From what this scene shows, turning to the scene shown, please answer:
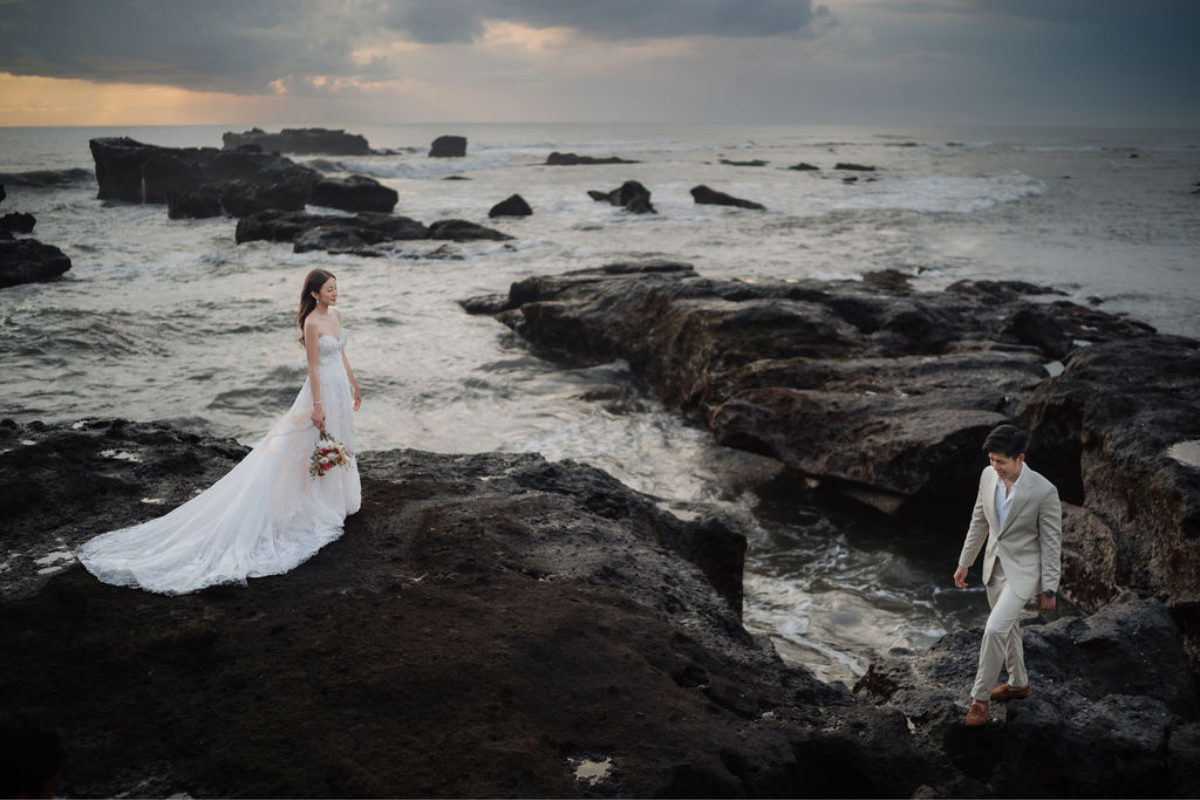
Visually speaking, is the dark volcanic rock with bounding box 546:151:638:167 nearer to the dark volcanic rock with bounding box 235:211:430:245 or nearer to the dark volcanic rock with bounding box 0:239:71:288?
the dark volcanic rock with bounding box 235:211:430:245

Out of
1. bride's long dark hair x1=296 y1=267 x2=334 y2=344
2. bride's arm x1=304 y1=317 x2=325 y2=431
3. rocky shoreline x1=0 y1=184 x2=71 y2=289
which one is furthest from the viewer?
rocky shoreline x1=0 y1=184 x2=71 y2=289

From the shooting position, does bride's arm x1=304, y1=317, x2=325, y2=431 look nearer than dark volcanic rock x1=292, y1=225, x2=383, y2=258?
Yes

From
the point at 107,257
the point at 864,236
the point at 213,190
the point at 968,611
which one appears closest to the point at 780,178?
the point at 864,236

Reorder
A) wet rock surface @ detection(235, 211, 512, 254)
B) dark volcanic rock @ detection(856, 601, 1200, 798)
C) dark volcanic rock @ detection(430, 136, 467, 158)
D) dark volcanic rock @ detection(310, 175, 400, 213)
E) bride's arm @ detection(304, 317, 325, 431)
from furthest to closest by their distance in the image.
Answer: dark volcanic rock @ detection(430, 136, 467, 158), dark volcanic rock @ detection(310, 175, 400, 213), wet rock surface @ detection(235, 211, 512, 254), bride's arm @ detection(304, 317, 325, 431), dark volcanic rock @ detection(856, 601, 1200, 798)

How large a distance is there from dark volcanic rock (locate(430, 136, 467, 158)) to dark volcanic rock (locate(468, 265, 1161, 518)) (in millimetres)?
74436

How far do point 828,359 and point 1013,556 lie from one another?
6880 millimetres

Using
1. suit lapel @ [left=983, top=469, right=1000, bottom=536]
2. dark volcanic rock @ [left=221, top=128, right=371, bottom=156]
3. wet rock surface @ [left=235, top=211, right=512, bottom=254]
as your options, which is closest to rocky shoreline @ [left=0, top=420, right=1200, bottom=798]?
suit lapel @ [left=983, top=469, right=1000, bottom=536]

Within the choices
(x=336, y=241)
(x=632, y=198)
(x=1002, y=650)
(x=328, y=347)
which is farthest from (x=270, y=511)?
(x=632, y=198)

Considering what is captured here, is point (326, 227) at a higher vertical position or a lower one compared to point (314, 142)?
lower

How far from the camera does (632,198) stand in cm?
3775

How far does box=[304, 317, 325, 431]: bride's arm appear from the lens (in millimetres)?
5734

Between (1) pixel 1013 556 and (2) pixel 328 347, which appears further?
(2) pixel 328 347

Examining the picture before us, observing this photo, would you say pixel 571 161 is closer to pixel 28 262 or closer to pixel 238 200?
pixel 238 200

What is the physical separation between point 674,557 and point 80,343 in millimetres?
13702
